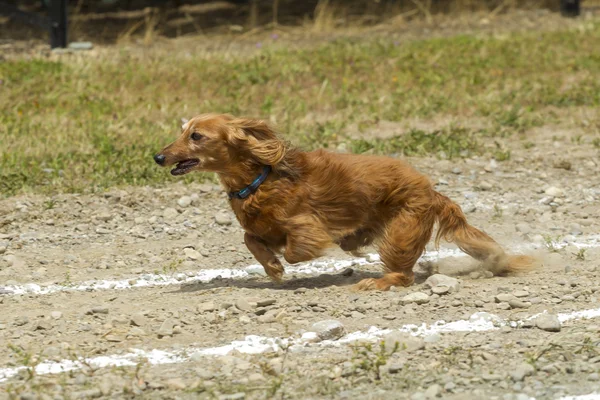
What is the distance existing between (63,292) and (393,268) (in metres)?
1.90

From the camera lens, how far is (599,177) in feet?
28.9

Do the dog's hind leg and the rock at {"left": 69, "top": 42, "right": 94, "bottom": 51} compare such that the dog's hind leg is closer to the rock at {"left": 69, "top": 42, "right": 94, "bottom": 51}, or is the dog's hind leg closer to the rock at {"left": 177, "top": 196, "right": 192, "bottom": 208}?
the rock at {"left": 177, "top": 196, "right": 192, "bottom": 208}

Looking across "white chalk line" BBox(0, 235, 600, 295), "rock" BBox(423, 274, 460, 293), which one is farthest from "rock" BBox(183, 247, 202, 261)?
"rock" BBox(423, 274, 460, 293)

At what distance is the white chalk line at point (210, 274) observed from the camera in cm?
632

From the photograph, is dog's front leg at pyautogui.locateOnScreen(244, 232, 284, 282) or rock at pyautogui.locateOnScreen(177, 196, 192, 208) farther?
rock at pyautogui.locateOnScreen(177, 196, 192, 208)

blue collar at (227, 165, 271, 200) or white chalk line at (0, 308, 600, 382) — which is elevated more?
blue collar at (227, 165, 271, 200)

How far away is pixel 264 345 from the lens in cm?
508

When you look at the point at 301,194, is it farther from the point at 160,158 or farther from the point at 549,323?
the point at 549,323

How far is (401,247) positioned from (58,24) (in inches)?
322

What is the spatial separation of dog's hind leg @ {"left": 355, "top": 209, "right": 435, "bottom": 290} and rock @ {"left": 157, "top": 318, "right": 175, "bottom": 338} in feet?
4.04

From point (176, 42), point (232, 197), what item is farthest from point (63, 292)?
point (176, 42)

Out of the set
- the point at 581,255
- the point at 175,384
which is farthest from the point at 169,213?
the point at 175,384

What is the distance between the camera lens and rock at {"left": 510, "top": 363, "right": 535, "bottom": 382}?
14.9ft

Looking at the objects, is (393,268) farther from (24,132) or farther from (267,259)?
(24,132)
